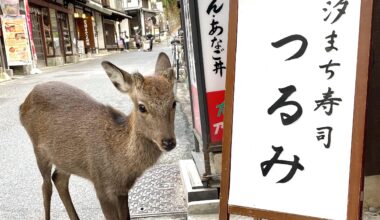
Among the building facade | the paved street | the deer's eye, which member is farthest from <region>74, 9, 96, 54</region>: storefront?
the deer's eye

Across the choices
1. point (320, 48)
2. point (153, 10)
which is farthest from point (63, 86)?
point (153, 10)

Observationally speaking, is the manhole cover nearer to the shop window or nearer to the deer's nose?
the deer's nose

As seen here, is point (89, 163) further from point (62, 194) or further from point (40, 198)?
point (40, 198)

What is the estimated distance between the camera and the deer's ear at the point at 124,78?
3188 millimetres

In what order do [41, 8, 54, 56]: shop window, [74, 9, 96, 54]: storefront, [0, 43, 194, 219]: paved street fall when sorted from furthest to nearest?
[74, 9, 96, 54]: storefront
[41, 8, 54, 56]: shop window
[0, 43, 194, 219]: paved street

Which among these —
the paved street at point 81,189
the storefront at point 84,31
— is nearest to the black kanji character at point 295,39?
the paved street at point 81,189

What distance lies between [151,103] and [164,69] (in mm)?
617

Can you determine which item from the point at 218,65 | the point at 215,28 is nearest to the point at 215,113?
the point at 218,65

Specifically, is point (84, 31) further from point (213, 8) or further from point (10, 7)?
point (213, 8)

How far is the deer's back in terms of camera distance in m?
3.56

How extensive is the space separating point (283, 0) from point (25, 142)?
6.23 metres

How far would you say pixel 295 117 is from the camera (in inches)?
81.7

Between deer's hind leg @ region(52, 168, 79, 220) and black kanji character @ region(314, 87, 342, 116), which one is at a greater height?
black kanji character @ region(314, 87, 342, 116)

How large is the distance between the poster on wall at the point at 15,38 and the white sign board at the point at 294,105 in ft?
60.9
